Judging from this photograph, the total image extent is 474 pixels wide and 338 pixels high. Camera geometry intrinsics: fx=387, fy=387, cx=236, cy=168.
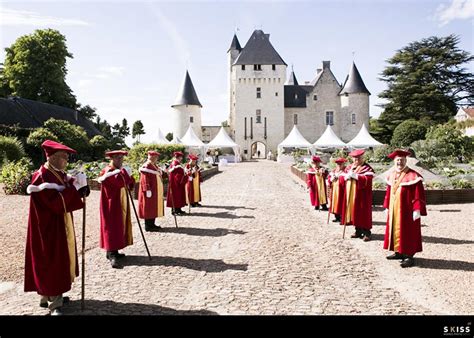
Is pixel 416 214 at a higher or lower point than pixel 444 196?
higher

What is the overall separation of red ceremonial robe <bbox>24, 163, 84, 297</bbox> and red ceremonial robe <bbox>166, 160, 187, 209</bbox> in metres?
5.50

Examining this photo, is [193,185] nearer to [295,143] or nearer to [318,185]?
[318,185]

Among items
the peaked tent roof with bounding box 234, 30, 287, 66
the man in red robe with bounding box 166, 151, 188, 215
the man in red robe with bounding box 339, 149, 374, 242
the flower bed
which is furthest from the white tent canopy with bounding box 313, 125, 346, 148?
the man in red robe with bounding box 339, 149, 374, 242

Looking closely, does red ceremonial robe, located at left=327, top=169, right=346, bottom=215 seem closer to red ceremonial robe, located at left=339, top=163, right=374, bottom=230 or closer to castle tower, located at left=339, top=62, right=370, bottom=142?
red ceremonial robe, located at left=339, top=163, right=374, bottom=230

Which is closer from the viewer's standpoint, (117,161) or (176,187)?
(117,161)

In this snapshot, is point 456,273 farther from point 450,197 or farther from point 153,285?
point 450,197

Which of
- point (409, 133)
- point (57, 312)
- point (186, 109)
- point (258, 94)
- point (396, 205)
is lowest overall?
point (57, 312)

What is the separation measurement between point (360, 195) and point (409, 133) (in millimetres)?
29634

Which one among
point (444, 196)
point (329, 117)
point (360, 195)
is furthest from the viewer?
point (329, 117)

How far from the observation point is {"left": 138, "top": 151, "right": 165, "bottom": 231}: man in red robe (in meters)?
7.84

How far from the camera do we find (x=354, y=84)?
5078 cm

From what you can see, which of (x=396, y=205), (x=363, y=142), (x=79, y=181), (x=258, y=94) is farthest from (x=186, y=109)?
(x=79, y=181)
